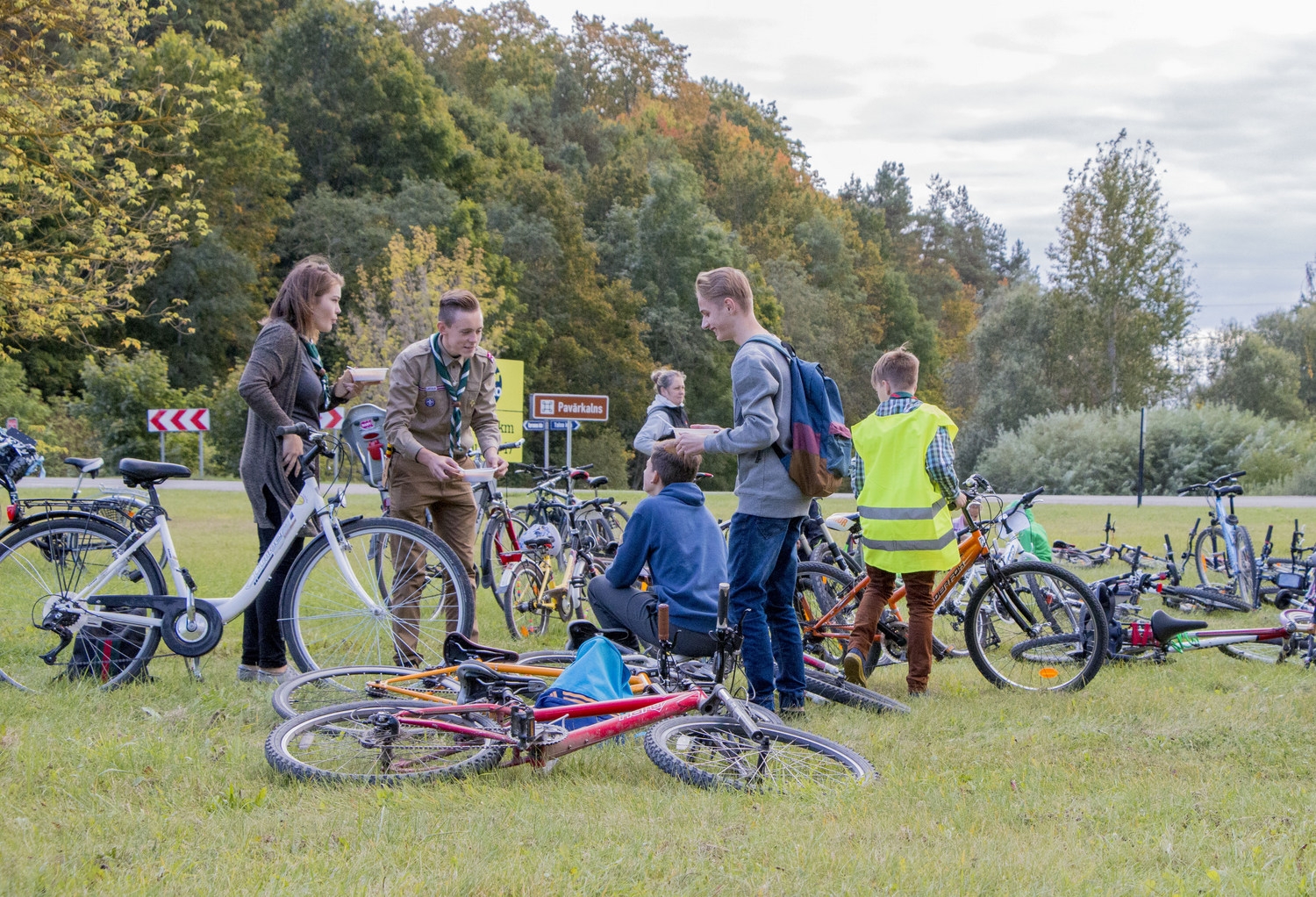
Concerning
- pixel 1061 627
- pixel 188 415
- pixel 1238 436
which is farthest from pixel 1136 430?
pixel 1061 627

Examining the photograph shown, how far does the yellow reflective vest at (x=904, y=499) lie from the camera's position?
579cm

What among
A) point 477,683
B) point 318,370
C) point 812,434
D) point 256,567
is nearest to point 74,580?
point 256,567

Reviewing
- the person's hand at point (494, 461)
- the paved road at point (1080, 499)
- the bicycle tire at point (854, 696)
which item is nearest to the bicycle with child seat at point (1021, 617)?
the bicycle tire at point (854, 696)

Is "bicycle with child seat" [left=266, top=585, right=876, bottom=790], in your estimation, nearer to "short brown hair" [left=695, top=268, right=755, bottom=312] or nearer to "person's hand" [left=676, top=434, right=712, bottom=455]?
"person's hand" [left=676, top=434, right=712, bottom=455]

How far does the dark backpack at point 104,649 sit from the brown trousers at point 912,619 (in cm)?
338

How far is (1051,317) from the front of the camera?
4859cm

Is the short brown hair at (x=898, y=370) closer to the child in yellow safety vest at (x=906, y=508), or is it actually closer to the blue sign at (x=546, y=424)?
the child in yellow safety vest at (x=906, y=508)

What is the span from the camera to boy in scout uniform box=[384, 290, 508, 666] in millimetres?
6000

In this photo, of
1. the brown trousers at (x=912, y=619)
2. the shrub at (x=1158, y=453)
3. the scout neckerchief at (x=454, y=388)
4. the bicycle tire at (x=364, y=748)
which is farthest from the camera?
the shrub at (x=1158, y=453)

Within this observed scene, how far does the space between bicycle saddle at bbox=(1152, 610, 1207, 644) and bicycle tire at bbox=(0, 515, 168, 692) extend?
16.1ft

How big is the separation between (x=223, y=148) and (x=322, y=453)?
39.5 metres

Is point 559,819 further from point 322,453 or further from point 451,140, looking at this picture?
point 451,140

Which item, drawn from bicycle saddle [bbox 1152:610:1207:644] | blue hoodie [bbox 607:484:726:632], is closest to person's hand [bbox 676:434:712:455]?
blue hoodie [bbox 607:484:726:632]

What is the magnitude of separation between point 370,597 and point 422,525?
0.73m
